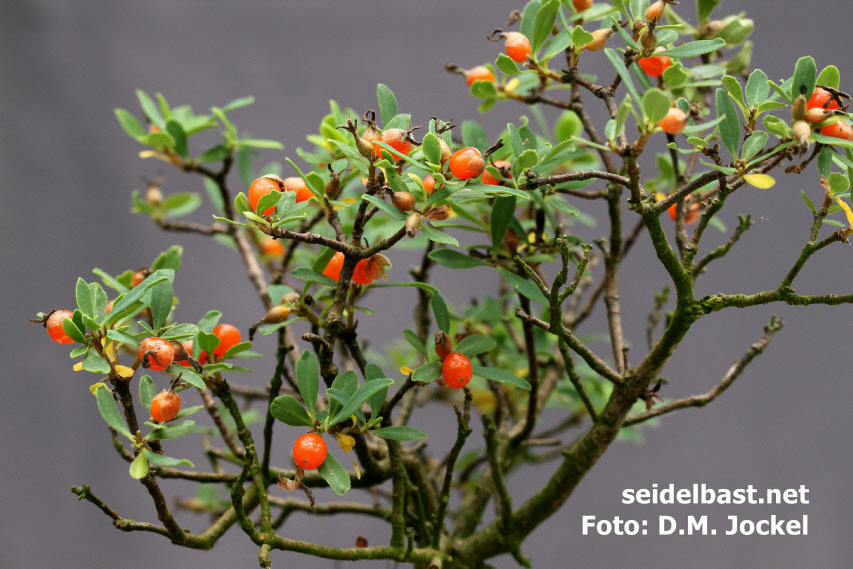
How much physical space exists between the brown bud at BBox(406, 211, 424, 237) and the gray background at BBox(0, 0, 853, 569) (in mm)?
1387

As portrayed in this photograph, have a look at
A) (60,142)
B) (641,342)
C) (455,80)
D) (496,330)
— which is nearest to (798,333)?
(641,342)

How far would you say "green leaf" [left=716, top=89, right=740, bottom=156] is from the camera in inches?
27.0

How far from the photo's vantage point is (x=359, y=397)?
0.71 metres

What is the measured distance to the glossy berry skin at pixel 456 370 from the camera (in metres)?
0.81

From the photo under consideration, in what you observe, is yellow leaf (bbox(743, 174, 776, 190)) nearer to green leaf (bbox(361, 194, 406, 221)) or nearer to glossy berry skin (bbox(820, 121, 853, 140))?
glossy berry skin (bbox(820, 121, 853, 140))

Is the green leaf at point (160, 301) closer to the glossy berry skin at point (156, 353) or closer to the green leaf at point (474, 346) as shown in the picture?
the glossy berry skin at point (156, 353)

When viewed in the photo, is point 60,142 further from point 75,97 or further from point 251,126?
point 251,126

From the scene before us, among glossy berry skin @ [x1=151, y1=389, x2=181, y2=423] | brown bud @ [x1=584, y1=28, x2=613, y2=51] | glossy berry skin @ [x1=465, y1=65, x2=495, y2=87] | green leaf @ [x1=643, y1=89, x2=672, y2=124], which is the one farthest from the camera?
glossy berry skin @ [x1=465, y1=65, x2=495, y2=87]

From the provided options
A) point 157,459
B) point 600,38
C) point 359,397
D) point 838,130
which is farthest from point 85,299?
point 838,130

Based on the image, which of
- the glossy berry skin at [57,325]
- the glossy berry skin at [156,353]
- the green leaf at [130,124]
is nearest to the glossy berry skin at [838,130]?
the glossy berry skin at [156,353]

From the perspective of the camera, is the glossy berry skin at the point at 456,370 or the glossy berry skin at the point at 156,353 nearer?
the glossy berry skin at the point at 156,353

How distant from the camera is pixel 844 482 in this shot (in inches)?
88.7

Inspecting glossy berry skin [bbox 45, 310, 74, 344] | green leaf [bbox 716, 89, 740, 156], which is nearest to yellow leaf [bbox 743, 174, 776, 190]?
green leaf [bbox 716, 89, 740, 156]

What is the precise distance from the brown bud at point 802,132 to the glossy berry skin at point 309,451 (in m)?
0.52
